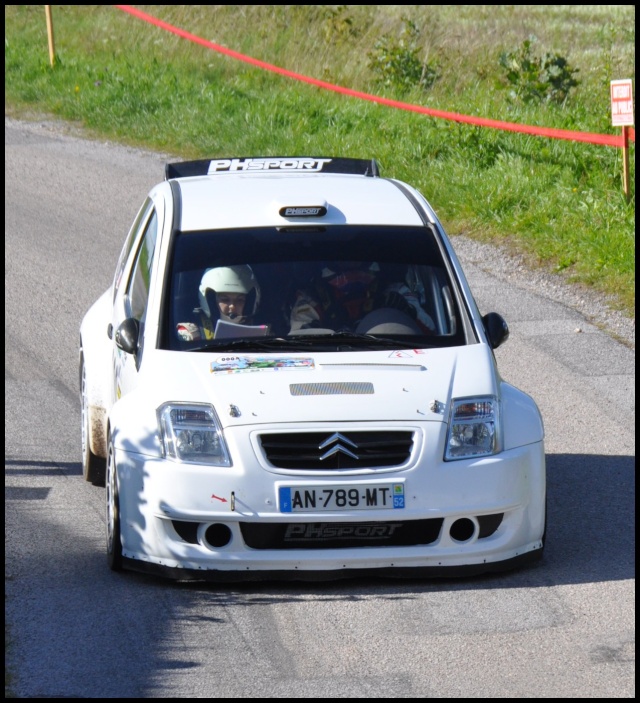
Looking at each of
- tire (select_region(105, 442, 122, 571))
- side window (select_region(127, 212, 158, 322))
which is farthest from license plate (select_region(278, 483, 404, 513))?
side window (select_region(127, 212, 158, 322))

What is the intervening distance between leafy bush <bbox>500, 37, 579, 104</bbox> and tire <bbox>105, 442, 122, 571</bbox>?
1230 cm

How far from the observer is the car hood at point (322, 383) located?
623cm

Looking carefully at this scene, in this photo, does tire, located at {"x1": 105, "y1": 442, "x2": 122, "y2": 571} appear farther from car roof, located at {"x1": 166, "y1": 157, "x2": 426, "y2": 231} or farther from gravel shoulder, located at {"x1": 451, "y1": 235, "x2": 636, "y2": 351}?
gravel shoulder, located at {"x1": 451, "y1": 235, "x2": 636, "y2": 351}

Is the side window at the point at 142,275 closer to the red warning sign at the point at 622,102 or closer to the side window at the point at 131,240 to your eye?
the side window at the point at 131,240

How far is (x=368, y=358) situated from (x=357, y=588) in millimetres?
1146

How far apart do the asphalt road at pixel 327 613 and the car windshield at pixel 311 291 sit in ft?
4.13

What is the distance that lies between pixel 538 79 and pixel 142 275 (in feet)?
38.5

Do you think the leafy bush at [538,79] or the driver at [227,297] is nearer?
the driver at [227,297]

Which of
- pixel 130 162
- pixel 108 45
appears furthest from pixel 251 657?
pixel 108 45

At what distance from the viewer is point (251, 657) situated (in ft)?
18.1

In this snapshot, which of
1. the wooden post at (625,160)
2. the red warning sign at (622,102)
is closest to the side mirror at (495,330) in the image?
the red warning sign at (622,102)

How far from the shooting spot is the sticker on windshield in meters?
6.54

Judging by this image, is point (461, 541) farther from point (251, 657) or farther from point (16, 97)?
point (16, 97)

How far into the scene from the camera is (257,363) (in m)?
6.61
